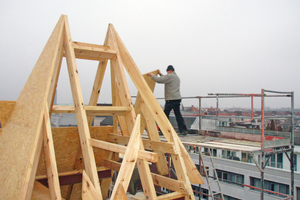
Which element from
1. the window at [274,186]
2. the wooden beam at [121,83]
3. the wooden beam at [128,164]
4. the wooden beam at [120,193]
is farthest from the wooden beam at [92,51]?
the window at [274,186]

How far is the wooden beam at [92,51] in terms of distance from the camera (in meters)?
4.11

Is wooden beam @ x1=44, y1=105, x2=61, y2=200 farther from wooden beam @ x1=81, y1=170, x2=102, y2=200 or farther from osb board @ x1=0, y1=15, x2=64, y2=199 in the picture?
wooden beam @ x1=81, y1=170, x2=102, y2=200

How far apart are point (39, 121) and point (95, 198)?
1.32 m

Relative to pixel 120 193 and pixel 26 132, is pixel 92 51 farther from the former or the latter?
pixel 120 193

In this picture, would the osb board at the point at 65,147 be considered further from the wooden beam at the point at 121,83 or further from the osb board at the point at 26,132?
the wooden beam at the point at 121,83

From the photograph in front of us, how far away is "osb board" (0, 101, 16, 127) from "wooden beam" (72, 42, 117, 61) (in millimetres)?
1662

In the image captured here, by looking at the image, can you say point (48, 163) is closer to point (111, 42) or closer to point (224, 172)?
point (111, 42)

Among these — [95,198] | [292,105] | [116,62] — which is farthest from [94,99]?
[292,105]

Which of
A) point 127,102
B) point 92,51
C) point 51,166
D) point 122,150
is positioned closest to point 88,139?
point 51,166

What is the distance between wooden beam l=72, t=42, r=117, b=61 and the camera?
4111mm

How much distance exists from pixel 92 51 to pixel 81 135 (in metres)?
1.53

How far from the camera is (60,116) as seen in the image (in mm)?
27531

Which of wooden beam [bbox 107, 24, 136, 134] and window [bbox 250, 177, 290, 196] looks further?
window [bbox 250, 177, 290, 196]

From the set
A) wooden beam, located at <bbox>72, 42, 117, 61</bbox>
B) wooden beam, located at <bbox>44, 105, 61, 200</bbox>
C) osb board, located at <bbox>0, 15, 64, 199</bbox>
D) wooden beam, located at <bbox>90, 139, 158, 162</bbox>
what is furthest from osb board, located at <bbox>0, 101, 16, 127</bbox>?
wooden beam, located at <bbox>90, 139, 158, 162</bbox>
